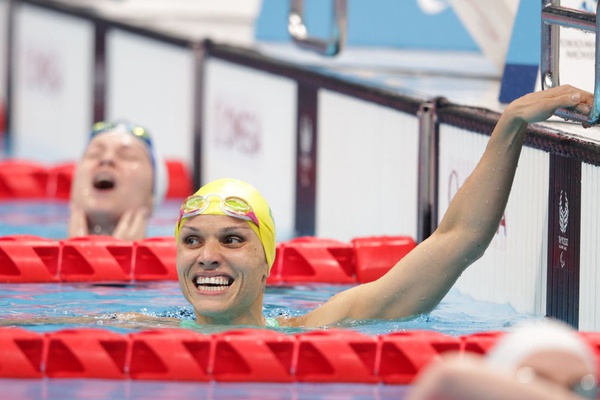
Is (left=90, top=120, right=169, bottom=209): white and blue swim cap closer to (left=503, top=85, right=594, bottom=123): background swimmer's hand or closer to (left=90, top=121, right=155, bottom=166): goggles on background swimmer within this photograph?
(left=90, top=121, right=155, bottom=166): goggles on background swimmer

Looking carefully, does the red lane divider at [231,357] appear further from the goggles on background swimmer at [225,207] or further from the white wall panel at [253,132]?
the white wall panel at [253,132]

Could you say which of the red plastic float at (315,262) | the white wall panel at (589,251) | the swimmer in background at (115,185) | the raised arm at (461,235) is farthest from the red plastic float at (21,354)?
the swimmer in background at (115,185)

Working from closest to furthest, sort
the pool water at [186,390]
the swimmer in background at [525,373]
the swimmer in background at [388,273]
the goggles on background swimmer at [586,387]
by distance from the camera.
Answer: the swimmer in background at [525,373] < the goggles on background swimmer at [586,387] < the pool water at [186,390] < the swimmer in background at [388,273]

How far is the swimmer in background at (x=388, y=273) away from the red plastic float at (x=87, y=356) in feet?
1.28

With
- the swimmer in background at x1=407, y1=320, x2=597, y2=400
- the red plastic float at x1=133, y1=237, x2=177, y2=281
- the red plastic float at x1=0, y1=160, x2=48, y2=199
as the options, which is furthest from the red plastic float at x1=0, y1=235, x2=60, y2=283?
the swimmer in background at x1=407, y1=320, x2=597, y2=400

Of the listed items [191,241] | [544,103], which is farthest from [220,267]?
[544,103]

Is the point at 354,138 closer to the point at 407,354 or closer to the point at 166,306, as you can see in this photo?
the point at 166,306

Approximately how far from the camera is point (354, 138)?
6.93 m

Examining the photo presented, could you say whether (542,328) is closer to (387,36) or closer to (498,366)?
(498,366)

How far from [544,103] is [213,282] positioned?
1136 mm

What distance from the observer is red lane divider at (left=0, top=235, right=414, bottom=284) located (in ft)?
19.6

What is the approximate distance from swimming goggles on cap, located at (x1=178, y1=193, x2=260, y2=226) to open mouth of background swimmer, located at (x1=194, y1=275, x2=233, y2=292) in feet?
0.66

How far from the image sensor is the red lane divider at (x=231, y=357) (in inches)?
160

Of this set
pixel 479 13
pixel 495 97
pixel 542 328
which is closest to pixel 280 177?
pixel 479 13
